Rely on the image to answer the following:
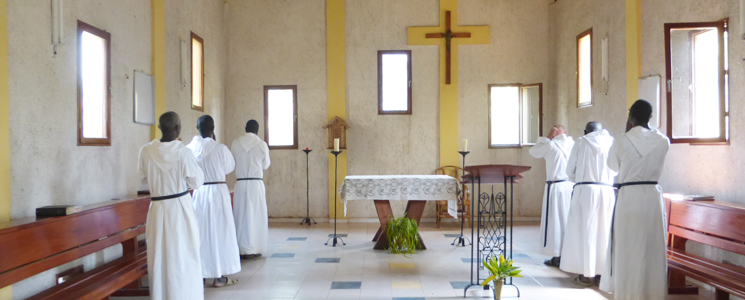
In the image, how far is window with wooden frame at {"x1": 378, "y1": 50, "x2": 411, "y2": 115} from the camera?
917 centimetres

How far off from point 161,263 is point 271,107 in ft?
18.5

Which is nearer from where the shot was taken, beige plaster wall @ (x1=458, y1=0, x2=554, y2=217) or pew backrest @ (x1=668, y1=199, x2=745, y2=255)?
pew backrest @ (x1=668, y1=199, x2=745, y2=255)

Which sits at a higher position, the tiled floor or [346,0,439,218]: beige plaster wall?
[346,0,439,218]: beige plaster wall

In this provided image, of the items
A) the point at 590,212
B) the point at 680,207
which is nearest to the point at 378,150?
the point at 590,212

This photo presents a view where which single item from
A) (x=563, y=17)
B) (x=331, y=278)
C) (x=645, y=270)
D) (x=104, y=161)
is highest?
(x=563, y=17)

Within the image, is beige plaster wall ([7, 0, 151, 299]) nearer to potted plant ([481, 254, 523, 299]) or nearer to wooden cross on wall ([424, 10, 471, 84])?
potted plant ([481, 254, 523, 299])

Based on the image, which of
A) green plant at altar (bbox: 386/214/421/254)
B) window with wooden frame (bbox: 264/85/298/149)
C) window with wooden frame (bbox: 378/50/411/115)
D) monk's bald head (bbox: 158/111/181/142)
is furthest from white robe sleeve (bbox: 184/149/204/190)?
window with wooden frame (bbox: 378/50/411/115)

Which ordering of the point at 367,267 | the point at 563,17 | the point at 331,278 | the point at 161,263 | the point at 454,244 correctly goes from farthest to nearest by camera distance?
the point at 563,17 < the point at 454,244 < the point at 367,267 < the point at 331,278 < the point at 161,263

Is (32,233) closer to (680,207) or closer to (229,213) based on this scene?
(229,213)

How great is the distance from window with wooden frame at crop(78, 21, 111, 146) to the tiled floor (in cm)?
190

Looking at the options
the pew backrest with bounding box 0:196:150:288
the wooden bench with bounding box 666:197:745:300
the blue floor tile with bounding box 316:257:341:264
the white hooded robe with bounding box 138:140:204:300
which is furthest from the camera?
the blue floor tile with bounding box 316:257:341:264

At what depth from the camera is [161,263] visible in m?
3.86

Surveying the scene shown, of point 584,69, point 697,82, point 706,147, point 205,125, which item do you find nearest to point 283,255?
point 205,125

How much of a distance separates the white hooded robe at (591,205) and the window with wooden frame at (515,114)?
396 centimetres
